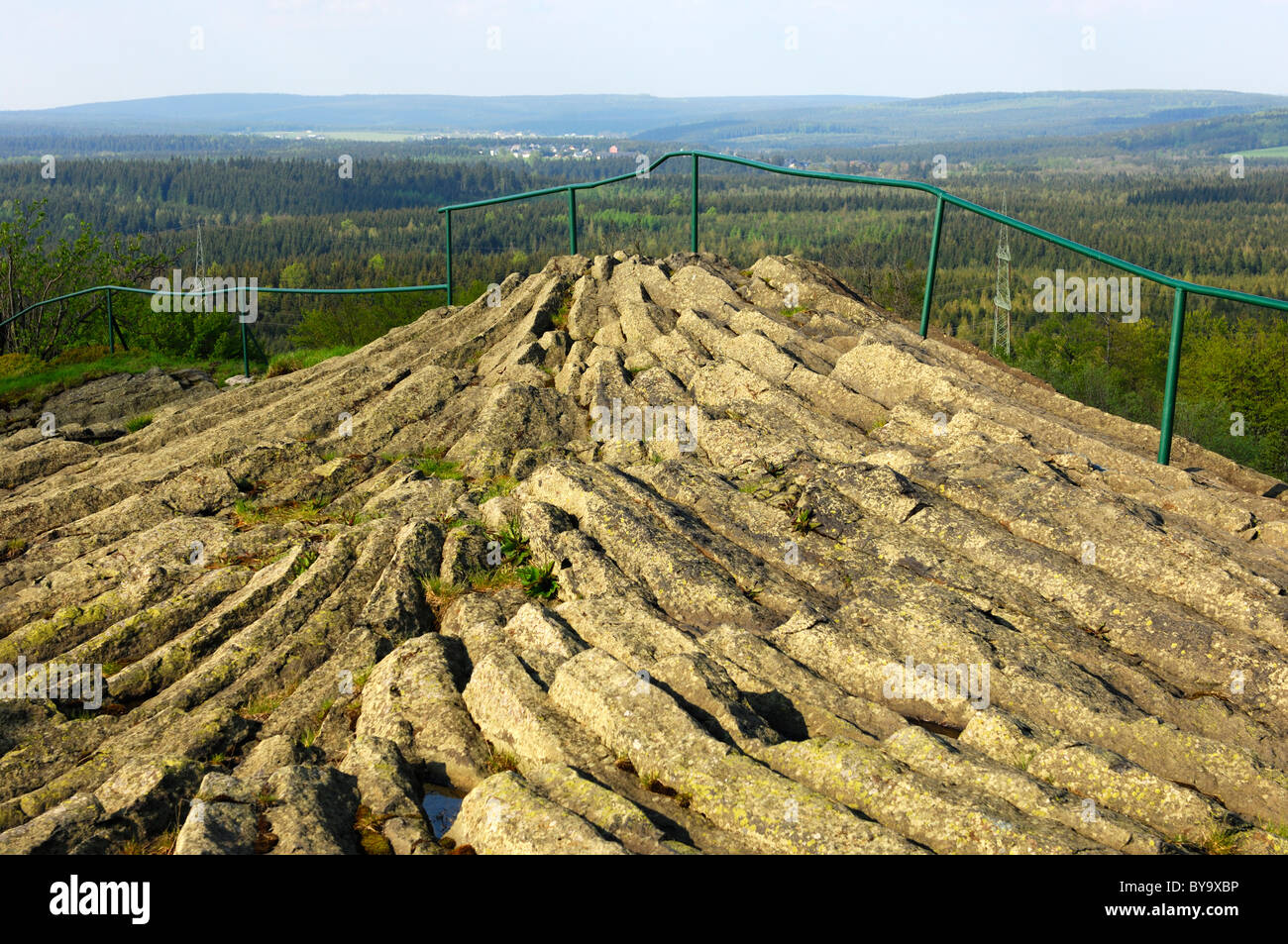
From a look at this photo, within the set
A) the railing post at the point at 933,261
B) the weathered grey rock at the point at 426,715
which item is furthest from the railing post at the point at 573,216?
the weathered grey rock at the point at 426,715

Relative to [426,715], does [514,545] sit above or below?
above

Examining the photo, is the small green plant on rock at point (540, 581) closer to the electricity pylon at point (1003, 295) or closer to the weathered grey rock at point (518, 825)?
the weathered grey rock at point (518, 825)

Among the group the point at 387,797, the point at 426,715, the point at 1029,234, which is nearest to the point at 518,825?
the point at 387,797

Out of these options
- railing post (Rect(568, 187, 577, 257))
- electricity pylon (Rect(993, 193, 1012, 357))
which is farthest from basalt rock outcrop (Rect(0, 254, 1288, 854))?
electricity pylon (Rect(993, 193, 1012, 357))

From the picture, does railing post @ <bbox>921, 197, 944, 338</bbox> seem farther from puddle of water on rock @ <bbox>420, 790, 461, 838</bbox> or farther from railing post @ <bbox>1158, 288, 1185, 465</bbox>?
puddle of water on rock @ <bbox>420, 790, 461, 838</bbox>

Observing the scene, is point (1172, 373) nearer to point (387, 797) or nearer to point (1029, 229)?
point (1029, 229)

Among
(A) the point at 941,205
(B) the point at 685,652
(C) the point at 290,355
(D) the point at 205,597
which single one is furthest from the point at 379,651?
(C) the point at 290,355
